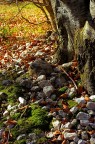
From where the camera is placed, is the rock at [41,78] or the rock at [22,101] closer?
the rock at [22,101]

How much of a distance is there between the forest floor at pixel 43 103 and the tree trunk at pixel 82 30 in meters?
0.27

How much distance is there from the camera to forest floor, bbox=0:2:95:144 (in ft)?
15.9

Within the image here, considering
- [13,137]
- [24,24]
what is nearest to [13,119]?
[13,137]

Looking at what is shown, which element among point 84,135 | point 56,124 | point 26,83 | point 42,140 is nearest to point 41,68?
point 26,83

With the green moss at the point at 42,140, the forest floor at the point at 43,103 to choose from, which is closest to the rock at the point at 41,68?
the forest floor at the point at 43,103

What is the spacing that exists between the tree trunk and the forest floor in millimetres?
270

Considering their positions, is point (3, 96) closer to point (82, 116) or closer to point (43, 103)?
point (43, 103)

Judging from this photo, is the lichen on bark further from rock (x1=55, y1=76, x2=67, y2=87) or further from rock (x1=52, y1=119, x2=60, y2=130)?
rock (x1=52, y1=119, x2=60, y2=130)

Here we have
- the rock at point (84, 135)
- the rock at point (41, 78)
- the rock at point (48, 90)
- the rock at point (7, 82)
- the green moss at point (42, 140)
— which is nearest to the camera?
the rock at point (84, 135)

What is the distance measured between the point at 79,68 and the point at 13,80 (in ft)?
4.25

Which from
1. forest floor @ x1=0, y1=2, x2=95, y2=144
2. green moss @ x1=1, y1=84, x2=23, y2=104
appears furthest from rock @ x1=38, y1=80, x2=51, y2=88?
green moss @ x1=1, y1=84, x2=23, y2=104

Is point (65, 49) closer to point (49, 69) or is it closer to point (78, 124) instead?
point (49, 69)

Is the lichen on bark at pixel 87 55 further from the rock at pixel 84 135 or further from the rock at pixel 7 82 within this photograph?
the rock at pixel 7 82

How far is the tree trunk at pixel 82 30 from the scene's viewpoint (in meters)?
5.30
